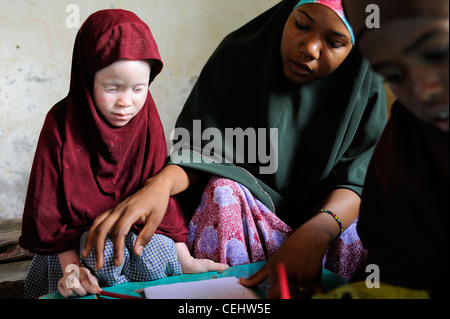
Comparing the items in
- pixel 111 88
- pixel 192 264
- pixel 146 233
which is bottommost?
pixel 192 264

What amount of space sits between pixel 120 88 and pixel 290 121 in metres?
0.62

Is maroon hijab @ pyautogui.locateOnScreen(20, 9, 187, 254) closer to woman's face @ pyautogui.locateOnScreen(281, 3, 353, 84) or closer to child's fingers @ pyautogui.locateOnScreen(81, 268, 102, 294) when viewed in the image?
child's fingers @ pyautogui.locateOnScreen(81, 268, 102, 294)

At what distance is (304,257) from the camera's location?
1146mm

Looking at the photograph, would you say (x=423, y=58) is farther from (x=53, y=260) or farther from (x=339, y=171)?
(x=53, y=260)

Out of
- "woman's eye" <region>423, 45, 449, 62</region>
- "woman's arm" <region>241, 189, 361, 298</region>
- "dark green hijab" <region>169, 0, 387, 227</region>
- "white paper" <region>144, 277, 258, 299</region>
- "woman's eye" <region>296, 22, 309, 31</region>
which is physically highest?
"woman's eye" <region>296, 22, 309, 31</region>

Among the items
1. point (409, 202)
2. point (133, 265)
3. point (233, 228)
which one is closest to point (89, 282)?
point (133, 265)

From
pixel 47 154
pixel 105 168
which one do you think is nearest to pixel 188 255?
pixel 105 168

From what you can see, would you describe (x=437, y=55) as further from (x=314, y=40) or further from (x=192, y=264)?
(x=192, y=264)

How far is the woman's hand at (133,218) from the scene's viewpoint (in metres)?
1.13

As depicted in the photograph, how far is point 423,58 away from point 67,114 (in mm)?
988

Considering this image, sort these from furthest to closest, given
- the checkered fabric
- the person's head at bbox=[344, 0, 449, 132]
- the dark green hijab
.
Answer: the dark green hijab < the checkered fabric < the person's head at bbox=[344, 0, 449, 132]

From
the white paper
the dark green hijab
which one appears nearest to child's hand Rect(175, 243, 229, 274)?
the white paper

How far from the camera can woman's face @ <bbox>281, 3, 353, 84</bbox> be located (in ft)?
4.26

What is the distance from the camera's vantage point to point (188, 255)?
140cm
